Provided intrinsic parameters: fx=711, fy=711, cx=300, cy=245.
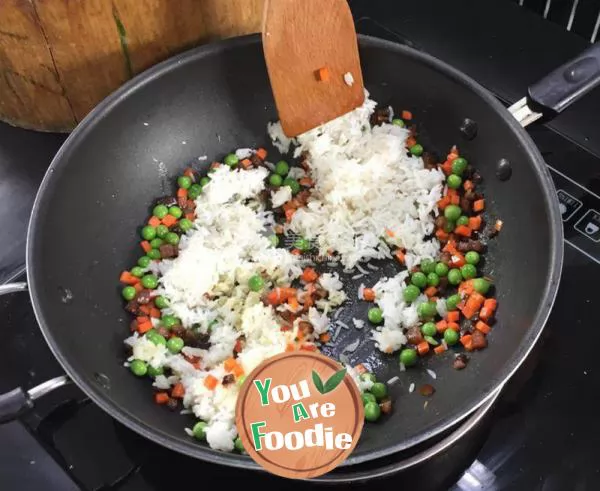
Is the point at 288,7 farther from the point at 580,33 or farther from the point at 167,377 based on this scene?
A: the point at 580,33

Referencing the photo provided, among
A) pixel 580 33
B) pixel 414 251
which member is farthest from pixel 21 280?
pixel 580 33

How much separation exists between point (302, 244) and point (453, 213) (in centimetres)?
46

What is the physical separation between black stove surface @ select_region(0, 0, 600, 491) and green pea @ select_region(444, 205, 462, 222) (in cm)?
32

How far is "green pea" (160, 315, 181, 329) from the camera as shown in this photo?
77.5 inches

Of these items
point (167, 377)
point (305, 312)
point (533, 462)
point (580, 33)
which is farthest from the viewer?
point (580, 33)

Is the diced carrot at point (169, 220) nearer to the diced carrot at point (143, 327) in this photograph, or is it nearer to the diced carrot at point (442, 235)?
the diced carrot at point (143, 327)

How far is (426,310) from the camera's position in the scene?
1.98 metres

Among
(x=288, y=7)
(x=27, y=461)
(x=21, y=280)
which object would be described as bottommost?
(x=27, y=461)

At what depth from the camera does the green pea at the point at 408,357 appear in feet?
6.26

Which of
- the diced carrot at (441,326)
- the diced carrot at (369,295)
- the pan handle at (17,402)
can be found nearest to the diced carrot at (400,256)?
the diced carrot at (369,295)

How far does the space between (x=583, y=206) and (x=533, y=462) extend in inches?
31.5

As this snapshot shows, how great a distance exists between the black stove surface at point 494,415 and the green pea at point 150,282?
0.32m

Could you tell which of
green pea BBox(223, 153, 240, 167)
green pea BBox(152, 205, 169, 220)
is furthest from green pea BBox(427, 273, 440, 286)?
green pea BBox(152, 205, 169, 220)

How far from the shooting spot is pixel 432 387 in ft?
6.06
